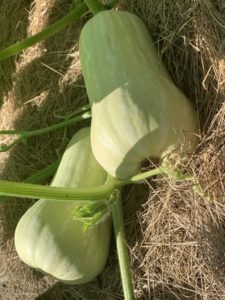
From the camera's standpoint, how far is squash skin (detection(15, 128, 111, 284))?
6.45ft

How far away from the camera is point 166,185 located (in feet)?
6.21

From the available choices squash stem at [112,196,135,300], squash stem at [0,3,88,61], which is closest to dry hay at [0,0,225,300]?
squash stem at [112,196,135,300]

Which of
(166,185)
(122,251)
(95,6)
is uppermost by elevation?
(95,6)

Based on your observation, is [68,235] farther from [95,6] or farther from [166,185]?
[95,6]

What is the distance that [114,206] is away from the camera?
1975 millimetres

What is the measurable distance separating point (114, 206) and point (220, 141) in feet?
1.40

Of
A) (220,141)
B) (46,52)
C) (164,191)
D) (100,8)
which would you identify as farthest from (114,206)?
(46,52)

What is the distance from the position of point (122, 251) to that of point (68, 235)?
167 millimetres

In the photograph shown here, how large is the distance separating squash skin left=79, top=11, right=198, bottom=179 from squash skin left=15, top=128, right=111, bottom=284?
23 cm

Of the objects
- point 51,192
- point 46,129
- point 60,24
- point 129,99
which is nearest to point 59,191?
point 51,192

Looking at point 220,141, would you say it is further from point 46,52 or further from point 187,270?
point 46,52

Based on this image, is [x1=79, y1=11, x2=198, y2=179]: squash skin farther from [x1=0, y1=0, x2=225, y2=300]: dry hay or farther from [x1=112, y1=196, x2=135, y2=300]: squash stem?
[x1=112, y1=196, x2=135, y2=300]: squash stem

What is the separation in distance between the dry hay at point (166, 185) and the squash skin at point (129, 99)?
0.23 ft

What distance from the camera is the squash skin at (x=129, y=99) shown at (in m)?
1.73
